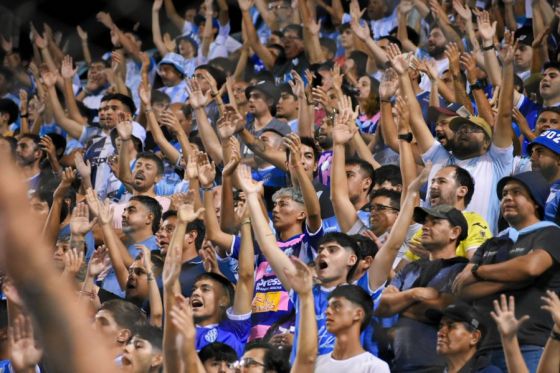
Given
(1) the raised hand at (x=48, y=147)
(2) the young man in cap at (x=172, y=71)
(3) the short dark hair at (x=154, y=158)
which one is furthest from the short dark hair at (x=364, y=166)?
(2) the young man in cap at (x=172, y=71)

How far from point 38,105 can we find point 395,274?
5.28m

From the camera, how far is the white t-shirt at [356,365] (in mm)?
4355

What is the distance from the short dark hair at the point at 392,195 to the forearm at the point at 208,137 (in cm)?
175

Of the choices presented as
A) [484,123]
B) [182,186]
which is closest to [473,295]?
[484,123]

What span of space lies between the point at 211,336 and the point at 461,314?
1437 millimetres

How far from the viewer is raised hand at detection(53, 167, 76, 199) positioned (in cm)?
699

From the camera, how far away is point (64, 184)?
23.3ft

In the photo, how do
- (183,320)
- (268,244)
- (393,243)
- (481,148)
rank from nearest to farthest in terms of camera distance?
(183,320) → (393,243) → (268,244) → (481,148)

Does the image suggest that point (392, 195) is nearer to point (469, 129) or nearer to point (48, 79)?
point (469, 129)

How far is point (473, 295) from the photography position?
180 inches

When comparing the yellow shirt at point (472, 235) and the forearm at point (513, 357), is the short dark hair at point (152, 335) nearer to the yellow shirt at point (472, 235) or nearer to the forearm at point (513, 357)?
the yellow shirt at point (472, 235)

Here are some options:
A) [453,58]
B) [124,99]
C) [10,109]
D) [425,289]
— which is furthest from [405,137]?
[10,109]

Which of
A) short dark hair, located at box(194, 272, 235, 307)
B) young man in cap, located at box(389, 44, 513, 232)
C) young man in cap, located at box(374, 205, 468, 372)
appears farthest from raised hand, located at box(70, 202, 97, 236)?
young man in cap, located at box(374, 205, 468, 372)

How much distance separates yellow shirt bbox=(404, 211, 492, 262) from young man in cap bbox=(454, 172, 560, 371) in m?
0.33
